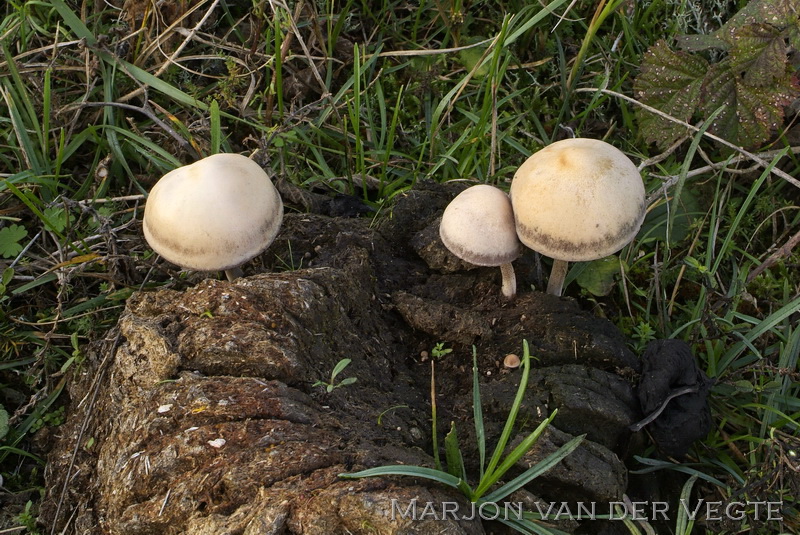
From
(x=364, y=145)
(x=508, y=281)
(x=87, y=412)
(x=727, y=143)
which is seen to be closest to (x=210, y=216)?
(x=87, y=412)

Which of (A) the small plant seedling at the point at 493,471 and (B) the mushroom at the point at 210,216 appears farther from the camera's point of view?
(B) the mushroom at the point at 210,216

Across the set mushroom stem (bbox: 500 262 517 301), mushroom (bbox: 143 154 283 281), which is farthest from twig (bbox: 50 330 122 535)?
mushroom stem (bbox: 500 262 517 301)

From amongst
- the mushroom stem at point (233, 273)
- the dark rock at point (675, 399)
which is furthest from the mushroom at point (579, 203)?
the mushroom stem at point (233, 273)

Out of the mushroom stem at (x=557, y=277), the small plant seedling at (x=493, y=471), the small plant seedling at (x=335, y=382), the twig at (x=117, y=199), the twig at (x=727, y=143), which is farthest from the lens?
the twig at (x=117, y=199)

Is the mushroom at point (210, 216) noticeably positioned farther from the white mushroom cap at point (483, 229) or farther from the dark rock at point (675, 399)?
the dark rock at point (675, 399)

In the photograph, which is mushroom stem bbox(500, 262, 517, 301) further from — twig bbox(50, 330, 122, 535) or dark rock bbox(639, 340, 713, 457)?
twig bbox(50, 330, 122, 535)

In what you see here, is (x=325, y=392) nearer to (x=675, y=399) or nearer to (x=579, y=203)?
(x=579, y=203)
